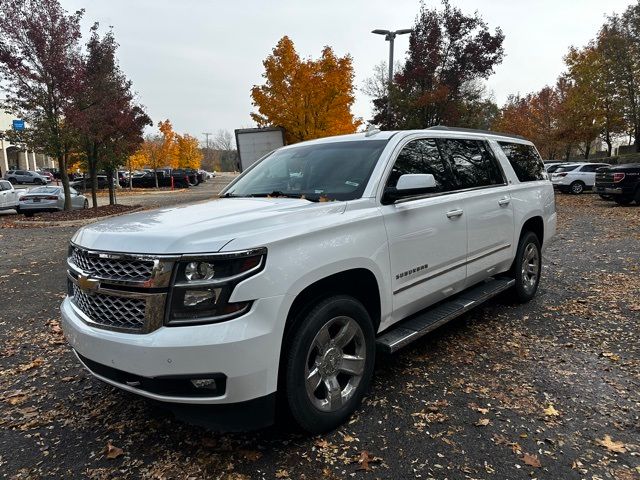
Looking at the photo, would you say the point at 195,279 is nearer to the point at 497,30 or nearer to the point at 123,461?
the point at 123,461

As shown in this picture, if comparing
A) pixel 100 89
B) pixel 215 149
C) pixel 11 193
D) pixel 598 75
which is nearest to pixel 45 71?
pixel 100 89

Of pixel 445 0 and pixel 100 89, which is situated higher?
pixel 445 0

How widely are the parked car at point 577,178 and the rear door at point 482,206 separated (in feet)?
71.1

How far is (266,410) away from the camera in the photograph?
2.52m

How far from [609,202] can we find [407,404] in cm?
1956

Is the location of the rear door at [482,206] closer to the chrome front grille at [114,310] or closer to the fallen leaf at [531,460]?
the fallen leaf at [531,460]

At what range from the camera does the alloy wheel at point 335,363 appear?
2.83m

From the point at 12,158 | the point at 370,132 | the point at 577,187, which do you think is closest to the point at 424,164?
the point at 370,132

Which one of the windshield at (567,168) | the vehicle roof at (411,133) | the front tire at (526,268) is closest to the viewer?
the vehicle roof at (411,133)

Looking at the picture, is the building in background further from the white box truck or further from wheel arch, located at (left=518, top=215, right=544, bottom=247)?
wheel arch, located at (left=518, top=215, right=544, bottom=247)

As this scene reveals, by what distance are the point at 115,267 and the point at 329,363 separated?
1.38 m

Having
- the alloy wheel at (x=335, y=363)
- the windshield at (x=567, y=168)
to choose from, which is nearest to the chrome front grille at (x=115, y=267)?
the alloy wheel at (x=335, y=363)

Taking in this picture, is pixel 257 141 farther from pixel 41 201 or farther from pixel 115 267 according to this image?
pixel 115 267

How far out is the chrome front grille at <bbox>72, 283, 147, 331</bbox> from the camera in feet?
8.14
